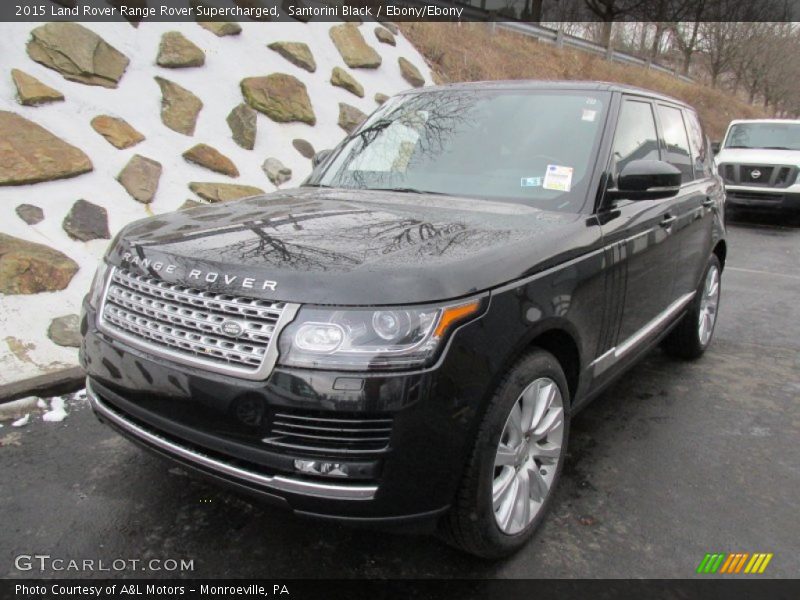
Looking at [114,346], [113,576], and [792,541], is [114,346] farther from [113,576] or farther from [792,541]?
[792,541]

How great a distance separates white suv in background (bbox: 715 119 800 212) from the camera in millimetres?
11836

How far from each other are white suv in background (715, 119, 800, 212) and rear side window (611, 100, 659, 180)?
31.1ft

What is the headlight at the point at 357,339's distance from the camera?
1.86 m

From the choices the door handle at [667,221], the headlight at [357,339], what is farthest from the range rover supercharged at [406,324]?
the door handle at [667,221]

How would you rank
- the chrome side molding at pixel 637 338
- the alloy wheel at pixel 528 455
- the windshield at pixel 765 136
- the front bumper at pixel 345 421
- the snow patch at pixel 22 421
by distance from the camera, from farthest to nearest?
the windshield at pixel 765 136 → the snow patch at pixel 22 421 → the chrome side molding at pixel 637 338 → the alloy wheel at pixel 528 455 → the front bumper at pixel 345 421

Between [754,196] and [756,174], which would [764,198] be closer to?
[754,196]

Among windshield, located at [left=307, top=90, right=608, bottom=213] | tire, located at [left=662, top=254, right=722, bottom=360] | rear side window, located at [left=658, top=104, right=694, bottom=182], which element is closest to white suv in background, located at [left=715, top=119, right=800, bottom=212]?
tire, located at [left=662, top=254, right=722, bottom=360]

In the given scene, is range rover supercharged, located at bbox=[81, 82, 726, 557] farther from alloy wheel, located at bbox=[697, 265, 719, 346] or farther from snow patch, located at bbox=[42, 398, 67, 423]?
alloy wheel, located at bbox=[697, 265, 719, 346]

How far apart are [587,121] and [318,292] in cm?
189

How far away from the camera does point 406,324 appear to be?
189 cm

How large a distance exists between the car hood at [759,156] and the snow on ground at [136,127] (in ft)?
25.1

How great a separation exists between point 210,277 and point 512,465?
1.28m

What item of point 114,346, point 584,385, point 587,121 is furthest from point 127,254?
point 587,121

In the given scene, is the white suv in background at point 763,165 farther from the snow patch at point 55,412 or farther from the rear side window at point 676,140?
the snow patch at point 55,412
